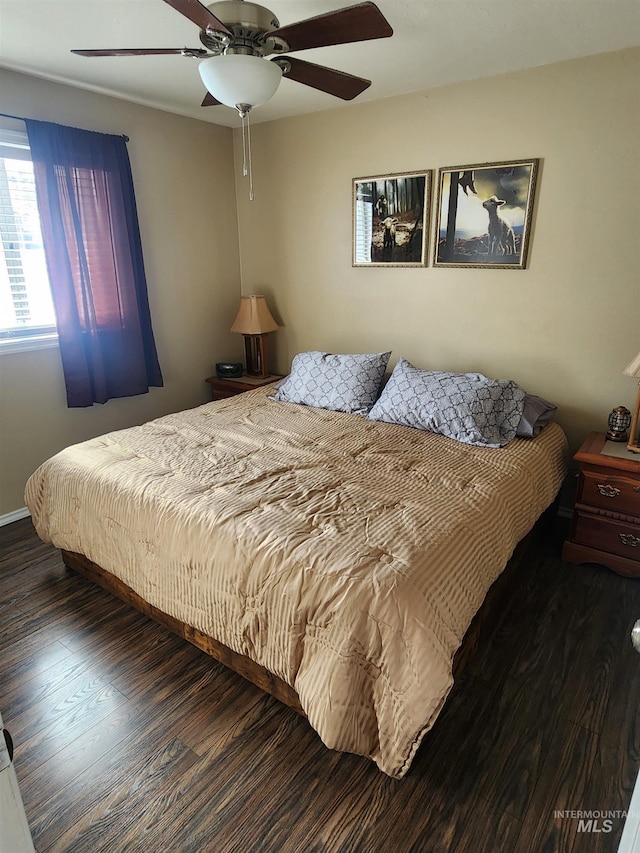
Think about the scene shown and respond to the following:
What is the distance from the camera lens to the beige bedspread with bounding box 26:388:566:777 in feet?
4.64

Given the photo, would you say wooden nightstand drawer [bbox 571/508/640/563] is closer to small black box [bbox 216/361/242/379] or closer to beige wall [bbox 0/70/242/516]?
small black box [bbox 216/361/242/379]

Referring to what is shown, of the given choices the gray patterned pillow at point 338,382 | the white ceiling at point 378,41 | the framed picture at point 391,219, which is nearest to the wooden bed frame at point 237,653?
the gray patterned pillow at point 338,382

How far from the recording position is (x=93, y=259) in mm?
3078

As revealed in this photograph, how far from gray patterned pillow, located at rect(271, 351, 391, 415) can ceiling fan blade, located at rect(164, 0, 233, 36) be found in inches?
74.4

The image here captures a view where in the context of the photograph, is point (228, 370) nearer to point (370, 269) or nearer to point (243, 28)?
point (370, 269)

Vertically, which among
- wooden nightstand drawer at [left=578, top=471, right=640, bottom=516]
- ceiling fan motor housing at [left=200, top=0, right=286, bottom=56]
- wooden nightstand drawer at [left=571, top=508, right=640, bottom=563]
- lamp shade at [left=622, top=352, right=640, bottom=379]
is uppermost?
ceiling fan motor housing at [left=200, top=0, right=286, bottom=56]

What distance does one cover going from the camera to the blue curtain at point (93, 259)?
Answer: 2.83 meters

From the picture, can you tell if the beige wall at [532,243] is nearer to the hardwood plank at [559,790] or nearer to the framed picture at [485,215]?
the framed picture at [485,215]

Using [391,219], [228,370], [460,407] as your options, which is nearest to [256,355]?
[228,370]

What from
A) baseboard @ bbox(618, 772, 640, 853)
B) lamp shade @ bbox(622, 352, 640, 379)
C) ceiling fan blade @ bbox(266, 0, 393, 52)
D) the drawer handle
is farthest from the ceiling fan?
the drawer handle

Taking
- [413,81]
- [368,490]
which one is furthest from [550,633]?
[413,81]

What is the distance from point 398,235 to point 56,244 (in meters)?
2.08

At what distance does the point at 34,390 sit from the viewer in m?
3.00

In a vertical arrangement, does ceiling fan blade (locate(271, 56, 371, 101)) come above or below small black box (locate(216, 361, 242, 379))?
above
